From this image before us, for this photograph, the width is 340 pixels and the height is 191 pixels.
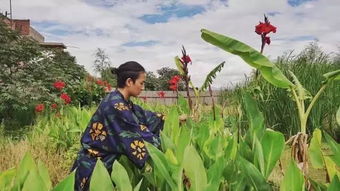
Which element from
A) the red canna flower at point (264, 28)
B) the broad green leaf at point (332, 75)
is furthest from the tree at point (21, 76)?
the broad green leaf at point (332, 75)

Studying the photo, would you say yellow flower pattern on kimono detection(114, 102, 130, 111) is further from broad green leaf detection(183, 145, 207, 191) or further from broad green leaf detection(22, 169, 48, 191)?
broad green leaf detection(22, 169, 48, 191)

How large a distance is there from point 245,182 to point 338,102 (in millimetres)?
6110

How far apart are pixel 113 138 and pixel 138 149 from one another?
20 cm

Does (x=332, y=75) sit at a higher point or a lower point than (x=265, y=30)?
lower

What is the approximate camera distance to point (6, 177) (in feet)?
5.55

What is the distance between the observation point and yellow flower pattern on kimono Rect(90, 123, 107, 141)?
2975mm

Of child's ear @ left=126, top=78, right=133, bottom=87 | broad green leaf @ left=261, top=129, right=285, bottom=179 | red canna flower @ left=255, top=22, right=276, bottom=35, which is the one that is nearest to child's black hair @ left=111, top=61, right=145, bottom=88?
child's ear @ left=126, top=78, right=133, bottom=87

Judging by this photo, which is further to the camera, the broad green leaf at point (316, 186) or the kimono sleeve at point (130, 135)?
the kimono sleeve at point (130, 135)

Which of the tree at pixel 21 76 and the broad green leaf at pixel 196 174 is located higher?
the tree at pixel 21 76

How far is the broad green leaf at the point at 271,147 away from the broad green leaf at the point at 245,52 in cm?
28

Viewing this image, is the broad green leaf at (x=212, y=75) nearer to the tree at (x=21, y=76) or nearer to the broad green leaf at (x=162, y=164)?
the broad green leaf at (x=162, y=164)

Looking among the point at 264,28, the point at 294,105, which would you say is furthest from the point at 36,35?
the point at 264,28

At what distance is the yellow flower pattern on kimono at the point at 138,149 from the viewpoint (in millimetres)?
2766

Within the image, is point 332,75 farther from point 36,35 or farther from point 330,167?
point 36,35
